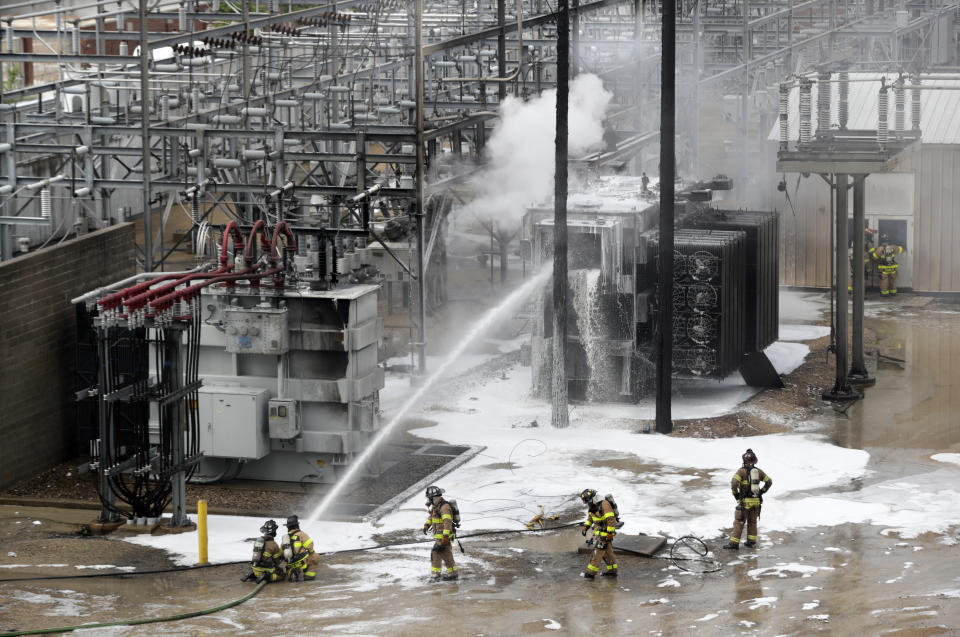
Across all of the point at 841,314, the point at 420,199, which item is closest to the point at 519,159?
the point at 420,199

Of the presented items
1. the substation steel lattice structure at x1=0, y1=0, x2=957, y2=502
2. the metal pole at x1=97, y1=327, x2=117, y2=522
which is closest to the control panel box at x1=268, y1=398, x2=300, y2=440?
the substation steel lattice structure at x1=0, y1=0, x2=957, y2=502

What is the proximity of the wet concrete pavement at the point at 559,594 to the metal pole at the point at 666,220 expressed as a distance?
494cm

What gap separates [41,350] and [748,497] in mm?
10035

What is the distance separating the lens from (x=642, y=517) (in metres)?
18.7

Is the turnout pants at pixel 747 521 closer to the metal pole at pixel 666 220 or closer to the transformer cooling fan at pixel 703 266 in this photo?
the metal pole at pixel 666 220

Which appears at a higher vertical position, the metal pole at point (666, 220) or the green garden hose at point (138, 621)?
the metal pole at point (666, 220)

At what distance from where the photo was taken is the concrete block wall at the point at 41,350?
20.3m

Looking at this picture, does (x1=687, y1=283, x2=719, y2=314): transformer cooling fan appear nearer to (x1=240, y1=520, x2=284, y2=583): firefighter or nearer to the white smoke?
the white smoke

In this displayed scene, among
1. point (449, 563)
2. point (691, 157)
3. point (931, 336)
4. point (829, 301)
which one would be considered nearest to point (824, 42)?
point (691, 157)

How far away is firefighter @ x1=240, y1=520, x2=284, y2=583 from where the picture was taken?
52.7ft

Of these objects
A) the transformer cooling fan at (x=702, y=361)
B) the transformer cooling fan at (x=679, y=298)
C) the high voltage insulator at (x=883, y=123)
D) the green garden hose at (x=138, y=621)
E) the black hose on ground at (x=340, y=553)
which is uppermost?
the high voltage insulator at (x=883, y=123)

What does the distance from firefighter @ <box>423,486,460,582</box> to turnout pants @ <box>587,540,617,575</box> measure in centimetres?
147

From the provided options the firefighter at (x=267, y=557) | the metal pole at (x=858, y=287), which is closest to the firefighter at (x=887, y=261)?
the metal pole at (x=858, y=287)

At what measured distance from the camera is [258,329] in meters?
19.5
